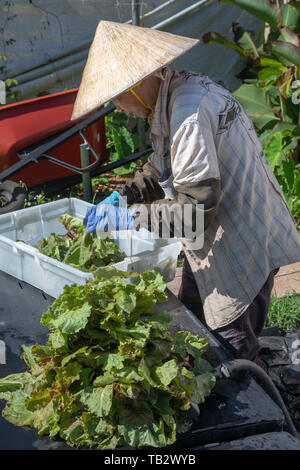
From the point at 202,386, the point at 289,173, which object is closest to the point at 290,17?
the point at 289,173

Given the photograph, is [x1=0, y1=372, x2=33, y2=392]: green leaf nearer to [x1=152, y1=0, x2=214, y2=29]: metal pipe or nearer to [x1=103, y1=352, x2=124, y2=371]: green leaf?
[x1=103, y1=352, x2=124, y2=371]: green leaf

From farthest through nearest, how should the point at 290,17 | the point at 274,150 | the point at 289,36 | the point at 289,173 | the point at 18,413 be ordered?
1. the point at 290,17
2. the point at 289,36
3. the point at 274,150
4. the point at 289,173
5. the point at 18,413

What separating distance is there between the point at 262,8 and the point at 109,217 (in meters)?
3.75

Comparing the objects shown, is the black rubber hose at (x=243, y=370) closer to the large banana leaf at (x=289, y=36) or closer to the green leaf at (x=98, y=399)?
the green leaf at (x=98, y=399)

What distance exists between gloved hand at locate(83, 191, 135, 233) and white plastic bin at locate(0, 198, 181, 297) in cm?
9

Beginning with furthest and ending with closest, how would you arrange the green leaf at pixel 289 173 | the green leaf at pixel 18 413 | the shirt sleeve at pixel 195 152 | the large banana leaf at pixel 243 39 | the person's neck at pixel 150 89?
the large banana leaf at pixel 243 39, the green leaf at pixel 289 173, the person's neck at pixel 150 89, the shirt sleeve at pixel 195 152, the green leaf at pixel 18 413

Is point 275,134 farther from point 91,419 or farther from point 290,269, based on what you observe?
point 91,419

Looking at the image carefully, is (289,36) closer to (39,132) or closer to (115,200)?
(39,132)

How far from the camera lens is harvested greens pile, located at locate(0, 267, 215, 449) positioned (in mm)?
1516

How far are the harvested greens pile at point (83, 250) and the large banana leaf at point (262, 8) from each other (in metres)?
3.61

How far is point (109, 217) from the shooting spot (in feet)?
7.97

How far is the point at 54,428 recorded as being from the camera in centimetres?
154

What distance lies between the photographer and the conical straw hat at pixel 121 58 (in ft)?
6.78

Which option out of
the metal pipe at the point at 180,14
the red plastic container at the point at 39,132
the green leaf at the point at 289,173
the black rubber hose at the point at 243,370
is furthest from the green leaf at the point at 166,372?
the metal pipe at the point at 180,14
